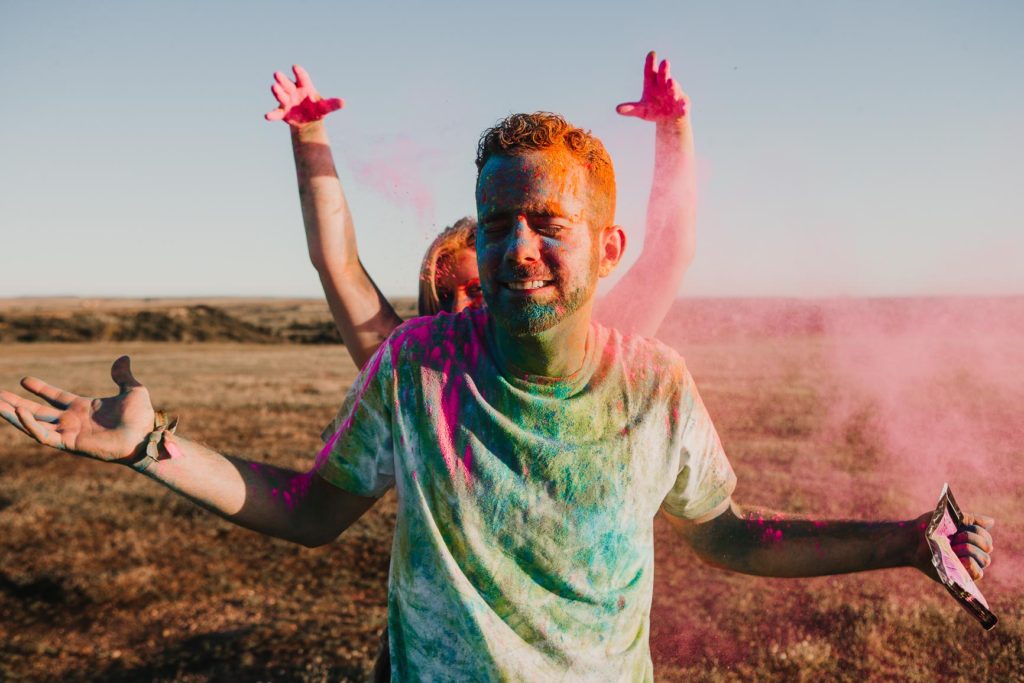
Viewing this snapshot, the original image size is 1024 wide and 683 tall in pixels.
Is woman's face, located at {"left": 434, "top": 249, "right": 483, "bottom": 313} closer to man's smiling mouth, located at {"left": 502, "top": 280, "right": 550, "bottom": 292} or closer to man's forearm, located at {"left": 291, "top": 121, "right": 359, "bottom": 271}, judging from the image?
man's forearm, located at {"left": 291, "top": 121, "right": 359, "bottom": 271}

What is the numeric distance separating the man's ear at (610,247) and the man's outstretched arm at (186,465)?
774 mm

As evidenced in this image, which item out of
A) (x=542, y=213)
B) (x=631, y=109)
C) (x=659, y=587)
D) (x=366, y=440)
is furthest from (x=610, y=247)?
(x=659, y=587)

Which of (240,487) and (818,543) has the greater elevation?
(240,487)

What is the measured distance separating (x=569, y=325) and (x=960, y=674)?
4.48m

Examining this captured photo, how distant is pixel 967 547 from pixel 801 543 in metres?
0.36

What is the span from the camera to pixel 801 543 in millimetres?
1950

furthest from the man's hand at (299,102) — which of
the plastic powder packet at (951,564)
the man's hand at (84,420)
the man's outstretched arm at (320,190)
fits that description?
the plastic powder packet at (951,564)

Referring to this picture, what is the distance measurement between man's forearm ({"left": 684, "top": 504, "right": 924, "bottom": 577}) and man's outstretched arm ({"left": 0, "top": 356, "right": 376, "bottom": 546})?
874mm

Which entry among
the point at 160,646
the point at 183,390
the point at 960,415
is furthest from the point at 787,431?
the point at 183,390

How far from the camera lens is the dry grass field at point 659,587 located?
16.5ft

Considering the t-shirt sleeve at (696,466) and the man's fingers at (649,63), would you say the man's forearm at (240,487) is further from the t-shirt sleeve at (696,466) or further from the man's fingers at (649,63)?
the man's fingers at (649,63)

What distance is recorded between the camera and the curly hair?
173cm

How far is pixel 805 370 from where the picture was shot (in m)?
17.9

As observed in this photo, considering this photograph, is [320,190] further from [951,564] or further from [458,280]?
[951,564]
